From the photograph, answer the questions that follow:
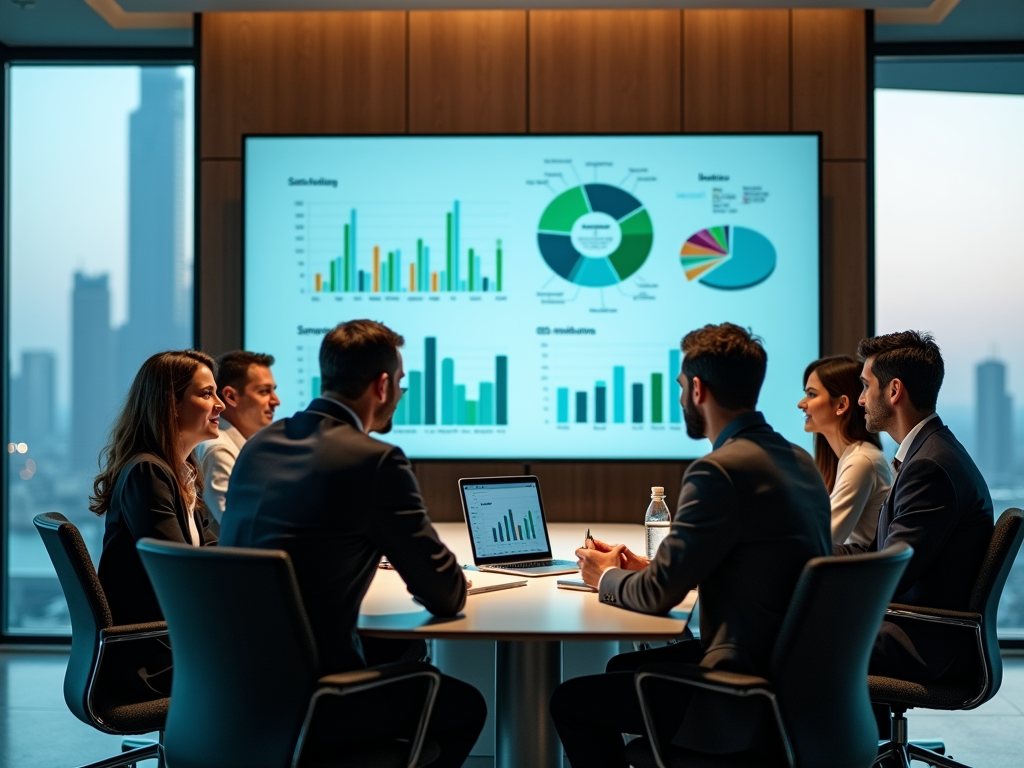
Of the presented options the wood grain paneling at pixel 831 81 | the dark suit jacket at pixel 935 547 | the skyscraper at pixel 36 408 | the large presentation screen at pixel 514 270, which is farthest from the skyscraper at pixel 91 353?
the dark suit jacket at pixel 935 547

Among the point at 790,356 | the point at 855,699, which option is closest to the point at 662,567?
the point at 855,699

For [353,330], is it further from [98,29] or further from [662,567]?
[98,29]

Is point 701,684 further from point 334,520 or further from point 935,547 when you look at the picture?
point 935,547

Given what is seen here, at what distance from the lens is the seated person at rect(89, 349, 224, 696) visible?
105 inches

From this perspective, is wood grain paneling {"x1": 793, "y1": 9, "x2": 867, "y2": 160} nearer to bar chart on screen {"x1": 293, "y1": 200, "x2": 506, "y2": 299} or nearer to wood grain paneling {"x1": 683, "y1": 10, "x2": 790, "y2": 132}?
wood grain paneling {"x1": 683, "y1": 10, "x2": 790, "y2": 132}

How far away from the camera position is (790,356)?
15.8ft

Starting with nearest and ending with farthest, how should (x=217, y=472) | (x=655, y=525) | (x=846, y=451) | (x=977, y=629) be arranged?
(x=977, y=629) → (x=655, y=525) → (x=846, y=451) → (x=217, y=472)

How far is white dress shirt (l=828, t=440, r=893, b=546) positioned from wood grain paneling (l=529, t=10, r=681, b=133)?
2.23m

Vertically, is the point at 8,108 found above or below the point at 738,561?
above

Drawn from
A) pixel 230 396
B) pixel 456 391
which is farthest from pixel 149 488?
pixel 456 391

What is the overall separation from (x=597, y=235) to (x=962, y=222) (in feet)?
6.56

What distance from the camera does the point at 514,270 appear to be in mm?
4871

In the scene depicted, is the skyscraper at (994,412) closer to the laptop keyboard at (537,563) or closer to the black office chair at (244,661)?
the laptop keyboard at (537,563)

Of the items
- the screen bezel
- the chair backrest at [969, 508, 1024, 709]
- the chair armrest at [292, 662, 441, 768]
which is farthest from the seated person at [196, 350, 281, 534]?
A: the chair backrest at [969, 508, 1024, 709]
